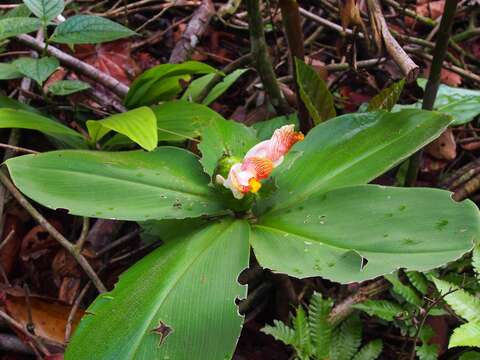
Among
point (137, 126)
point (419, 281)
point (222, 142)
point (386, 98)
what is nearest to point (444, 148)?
point (386, 98)

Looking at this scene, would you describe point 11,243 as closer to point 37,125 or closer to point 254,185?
point 37,125

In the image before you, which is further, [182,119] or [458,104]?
[458,104]

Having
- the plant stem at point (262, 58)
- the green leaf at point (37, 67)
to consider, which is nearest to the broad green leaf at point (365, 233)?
the plant stem at point (262, 58)

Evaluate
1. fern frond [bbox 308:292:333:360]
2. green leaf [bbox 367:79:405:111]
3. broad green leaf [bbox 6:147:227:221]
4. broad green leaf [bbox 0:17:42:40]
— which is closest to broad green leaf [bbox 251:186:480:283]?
broad green leaf [bbox 6:147:227:221]

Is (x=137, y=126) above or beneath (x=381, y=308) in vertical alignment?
above

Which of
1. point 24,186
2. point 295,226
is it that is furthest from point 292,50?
point 24,186

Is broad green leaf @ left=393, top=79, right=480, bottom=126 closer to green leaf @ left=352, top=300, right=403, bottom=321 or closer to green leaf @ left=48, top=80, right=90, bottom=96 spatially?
green leaf @ left=352, top=300, right=403, bottom=321

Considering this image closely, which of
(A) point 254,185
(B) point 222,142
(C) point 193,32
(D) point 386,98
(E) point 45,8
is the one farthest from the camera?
(C) point 193,32
